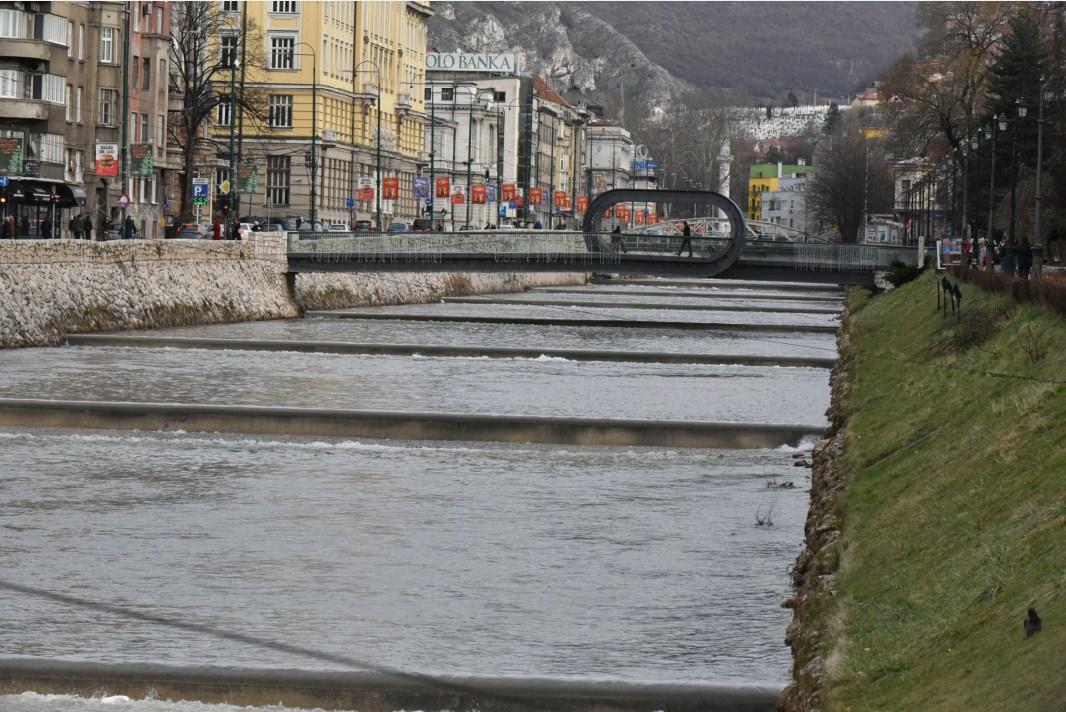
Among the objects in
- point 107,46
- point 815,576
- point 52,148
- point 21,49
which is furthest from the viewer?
point 107,46

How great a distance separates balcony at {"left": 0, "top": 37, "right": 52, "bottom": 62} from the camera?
94.8 metres

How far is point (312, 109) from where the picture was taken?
13362cm

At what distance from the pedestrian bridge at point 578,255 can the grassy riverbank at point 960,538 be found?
50.1m

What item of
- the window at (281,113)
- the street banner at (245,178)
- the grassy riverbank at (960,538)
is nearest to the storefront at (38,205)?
the street banner at (245,178)

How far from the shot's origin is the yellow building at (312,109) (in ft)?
468

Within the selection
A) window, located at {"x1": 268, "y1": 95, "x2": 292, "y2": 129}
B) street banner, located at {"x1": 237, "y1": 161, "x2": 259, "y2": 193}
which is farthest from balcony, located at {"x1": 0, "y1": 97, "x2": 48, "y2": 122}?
window, located at {"x1": 268, "y1": 95, "x2": 292, "y2": 129}

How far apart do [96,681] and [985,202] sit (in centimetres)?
11089

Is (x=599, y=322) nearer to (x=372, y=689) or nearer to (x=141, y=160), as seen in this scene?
(x=141, y=160)

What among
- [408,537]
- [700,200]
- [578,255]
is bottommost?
[408,537]

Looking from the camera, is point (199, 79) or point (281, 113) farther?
point (281, 113)

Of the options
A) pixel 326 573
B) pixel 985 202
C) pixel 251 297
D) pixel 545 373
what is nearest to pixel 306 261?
pixel 251 297

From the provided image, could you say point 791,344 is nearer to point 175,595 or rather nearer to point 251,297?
point 251,297

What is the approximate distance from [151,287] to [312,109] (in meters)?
63.1

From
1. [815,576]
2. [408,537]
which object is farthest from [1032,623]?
[408,537]
